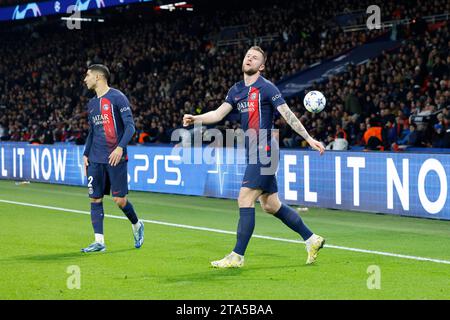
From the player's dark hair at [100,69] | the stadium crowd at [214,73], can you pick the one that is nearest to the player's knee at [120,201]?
the player's dark hair at [100,69]

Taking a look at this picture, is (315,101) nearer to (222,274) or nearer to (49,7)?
(222,274)

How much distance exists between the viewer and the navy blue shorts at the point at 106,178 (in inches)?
385

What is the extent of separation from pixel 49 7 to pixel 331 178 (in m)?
21.3

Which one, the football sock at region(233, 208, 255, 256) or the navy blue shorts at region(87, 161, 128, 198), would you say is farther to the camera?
the navy blue shorts at region(87, 161, 128, 198)

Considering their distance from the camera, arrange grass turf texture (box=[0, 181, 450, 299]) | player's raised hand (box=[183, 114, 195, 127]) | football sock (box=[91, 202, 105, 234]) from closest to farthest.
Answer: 1. grass turf texture (box=[0, 181, 450, 299])
2. player's raised hand (box=[183, 114, 195, 127])
3. football sock (box=[91, 202, 105, 234])

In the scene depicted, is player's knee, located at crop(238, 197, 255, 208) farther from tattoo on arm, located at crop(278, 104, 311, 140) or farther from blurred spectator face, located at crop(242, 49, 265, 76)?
blurred spectator face, located at crop(242, 49, 265, 76)

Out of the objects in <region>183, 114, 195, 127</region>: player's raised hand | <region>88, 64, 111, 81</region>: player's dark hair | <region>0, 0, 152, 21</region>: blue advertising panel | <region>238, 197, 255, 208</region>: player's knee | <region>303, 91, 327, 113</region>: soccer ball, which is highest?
<region>0, 0, 152, 21</region>: blue advertising panel

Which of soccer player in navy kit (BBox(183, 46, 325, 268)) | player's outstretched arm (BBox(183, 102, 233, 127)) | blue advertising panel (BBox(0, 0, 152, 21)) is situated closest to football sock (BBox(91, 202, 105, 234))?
soccer player in navy kit (BBox(183, 46, 325, 268))

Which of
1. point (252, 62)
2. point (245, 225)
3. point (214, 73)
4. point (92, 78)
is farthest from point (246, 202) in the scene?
point (214, 73)

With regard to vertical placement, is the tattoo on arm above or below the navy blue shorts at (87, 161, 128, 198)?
above

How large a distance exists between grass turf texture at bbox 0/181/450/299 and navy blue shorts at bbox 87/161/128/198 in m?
0.70

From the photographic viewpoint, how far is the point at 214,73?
3059 cm

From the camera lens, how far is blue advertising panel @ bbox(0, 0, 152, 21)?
30.0 meters
